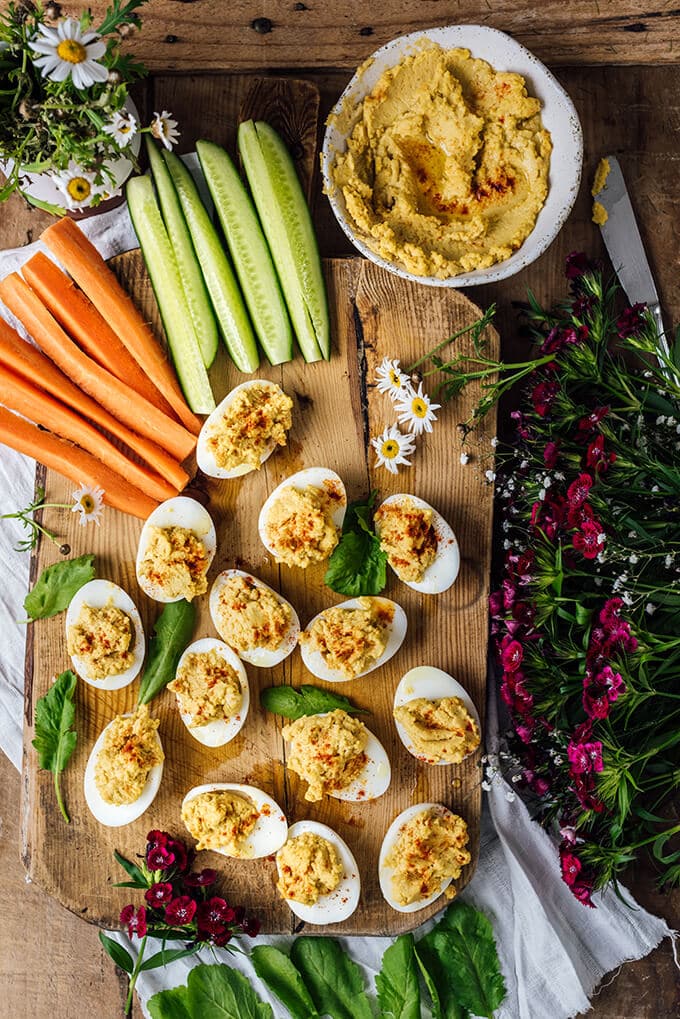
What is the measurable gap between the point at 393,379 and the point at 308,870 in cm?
178

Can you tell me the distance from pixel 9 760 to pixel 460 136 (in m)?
2.91

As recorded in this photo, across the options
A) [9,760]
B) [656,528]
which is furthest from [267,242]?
[9,760]

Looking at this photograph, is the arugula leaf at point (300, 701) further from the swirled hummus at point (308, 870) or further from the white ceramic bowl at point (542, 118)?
the white ceramic bowl at point (542, 118)

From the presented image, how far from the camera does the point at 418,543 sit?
3031 mm

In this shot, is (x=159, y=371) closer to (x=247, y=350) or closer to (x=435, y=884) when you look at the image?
(x=247, y=350)

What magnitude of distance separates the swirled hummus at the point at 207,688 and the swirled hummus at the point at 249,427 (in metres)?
0.71

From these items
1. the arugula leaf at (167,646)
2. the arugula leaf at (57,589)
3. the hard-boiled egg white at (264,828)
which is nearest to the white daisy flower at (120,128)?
the arugula leaf at (57,589)

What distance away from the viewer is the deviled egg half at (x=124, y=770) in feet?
9.91

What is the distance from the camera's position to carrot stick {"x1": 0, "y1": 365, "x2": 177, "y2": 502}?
3084 millimetres

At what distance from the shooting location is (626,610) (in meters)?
2.74

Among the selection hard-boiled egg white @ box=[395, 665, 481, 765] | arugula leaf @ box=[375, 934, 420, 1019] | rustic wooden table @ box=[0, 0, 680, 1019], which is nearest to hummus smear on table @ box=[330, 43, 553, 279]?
rustic wooden table @ box=[0, 0, 680, 1019]

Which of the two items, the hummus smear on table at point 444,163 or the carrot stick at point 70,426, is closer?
the hummus smear on table at point 444,163

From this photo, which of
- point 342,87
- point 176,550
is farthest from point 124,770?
point 342,87

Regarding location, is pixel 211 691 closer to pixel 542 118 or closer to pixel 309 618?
pixel 309 618
